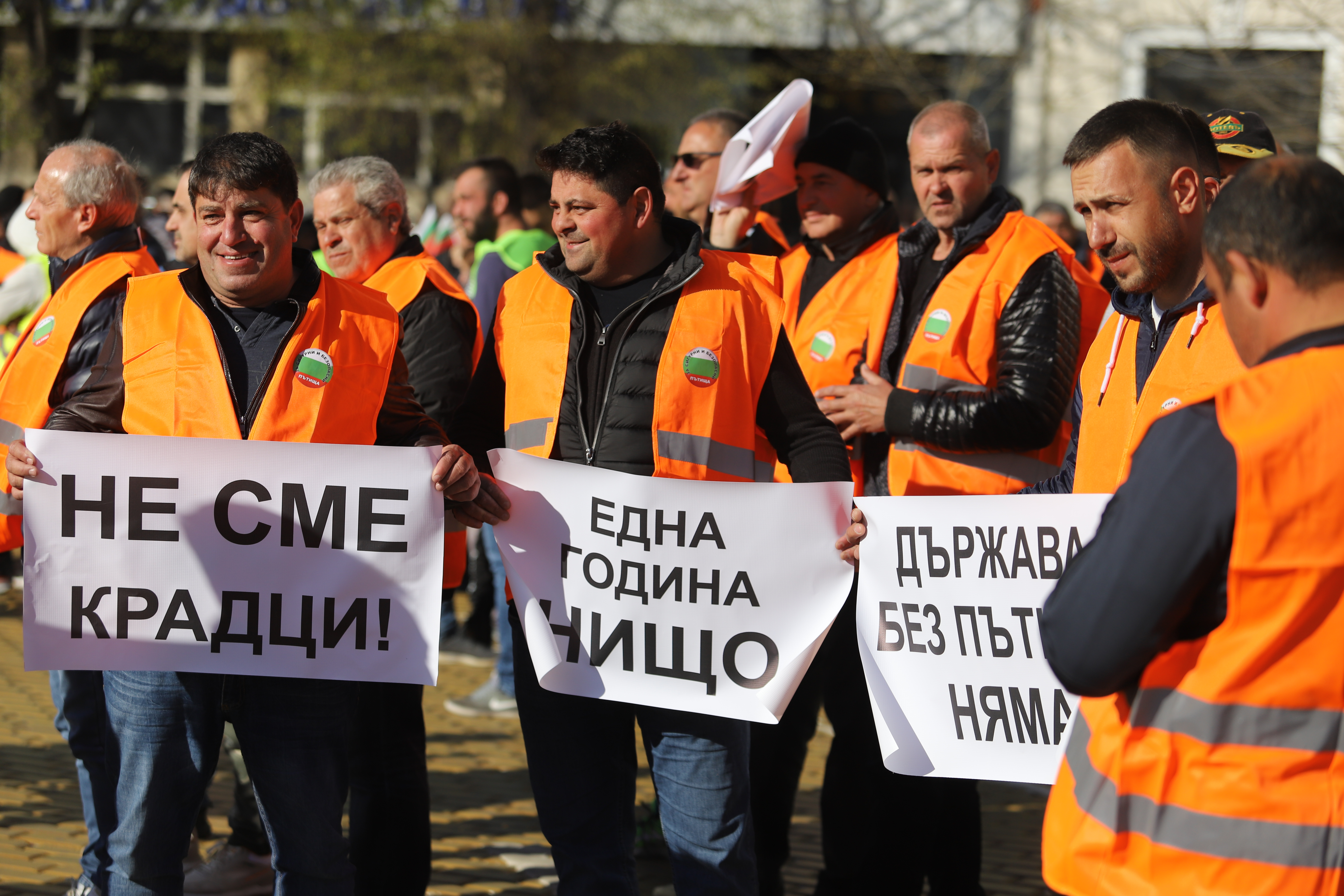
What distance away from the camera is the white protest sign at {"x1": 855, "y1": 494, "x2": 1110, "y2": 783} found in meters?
3.21

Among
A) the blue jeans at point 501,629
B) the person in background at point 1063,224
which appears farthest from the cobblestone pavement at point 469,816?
the person in background at point 1063,224

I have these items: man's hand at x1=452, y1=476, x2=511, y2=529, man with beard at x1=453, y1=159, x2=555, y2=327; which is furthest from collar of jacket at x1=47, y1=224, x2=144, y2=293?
man with beard at x1=453, y1=159, x2=555, y2=327

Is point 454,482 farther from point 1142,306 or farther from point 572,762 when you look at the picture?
point 1142,306

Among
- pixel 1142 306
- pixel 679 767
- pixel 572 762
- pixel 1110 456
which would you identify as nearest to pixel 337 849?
pixel 572 762

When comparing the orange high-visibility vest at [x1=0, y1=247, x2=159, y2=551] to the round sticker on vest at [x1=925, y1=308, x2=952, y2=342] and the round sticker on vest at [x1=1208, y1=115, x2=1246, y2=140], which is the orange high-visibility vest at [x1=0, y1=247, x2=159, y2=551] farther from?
the round sticker on vest at [x1=1208, y1=115, x2=1246, y2=140]

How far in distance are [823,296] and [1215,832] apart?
2.91 meters

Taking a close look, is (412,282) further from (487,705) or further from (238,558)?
(487,705)

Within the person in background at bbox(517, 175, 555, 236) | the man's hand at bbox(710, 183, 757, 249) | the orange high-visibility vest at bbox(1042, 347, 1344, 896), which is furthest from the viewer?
the person in background at bbox(517, 175, 555, 236)

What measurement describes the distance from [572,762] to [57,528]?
1.38m

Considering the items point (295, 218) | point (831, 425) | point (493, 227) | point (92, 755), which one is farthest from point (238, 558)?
point (493, 227)

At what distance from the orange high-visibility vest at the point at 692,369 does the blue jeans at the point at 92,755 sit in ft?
5.95

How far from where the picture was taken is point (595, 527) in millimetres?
3455

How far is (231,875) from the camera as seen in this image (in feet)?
15.8

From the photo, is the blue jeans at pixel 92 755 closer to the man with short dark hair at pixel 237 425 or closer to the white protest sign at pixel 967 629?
the man with short dark hair at pixel 237 425
